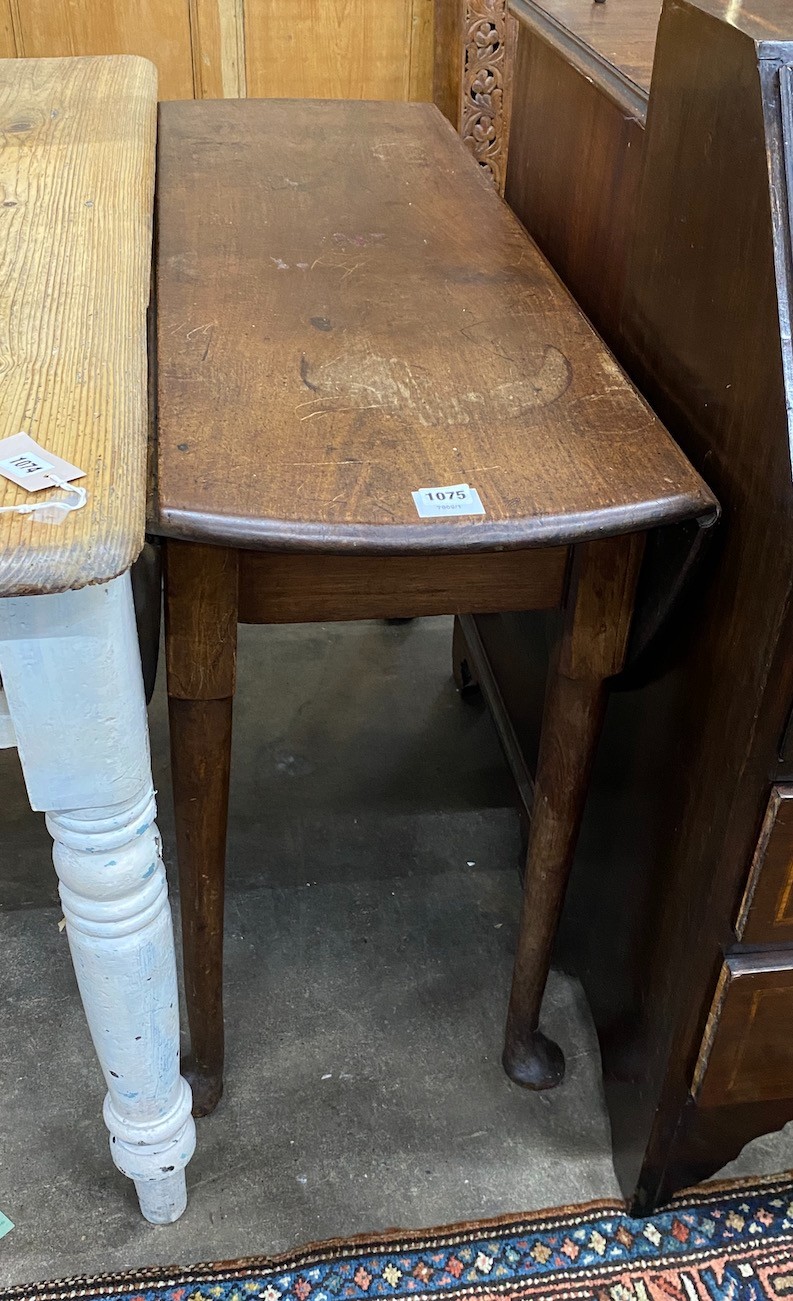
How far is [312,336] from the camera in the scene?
0.93 meters

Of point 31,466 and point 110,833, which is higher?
point 31,466

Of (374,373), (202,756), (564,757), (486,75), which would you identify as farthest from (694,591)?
(486,75)

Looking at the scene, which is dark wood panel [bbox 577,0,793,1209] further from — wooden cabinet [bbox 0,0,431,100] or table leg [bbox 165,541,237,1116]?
wooden cabinet [bbox 0,0,431,100]

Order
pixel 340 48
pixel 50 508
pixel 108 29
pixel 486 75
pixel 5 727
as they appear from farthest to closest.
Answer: pixel 340 48 < pixel 108 29 < pixel 486 75 < pixel 5 727 < pixel 50 508

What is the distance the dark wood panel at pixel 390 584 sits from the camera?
83cm

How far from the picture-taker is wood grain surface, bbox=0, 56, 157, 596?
23.7 inches

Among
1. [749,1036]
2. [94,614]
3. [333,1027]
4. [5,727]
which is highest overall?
[94,614]

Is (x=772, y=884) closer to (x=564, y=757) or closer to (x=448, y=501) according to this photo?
(x=564, y=757)

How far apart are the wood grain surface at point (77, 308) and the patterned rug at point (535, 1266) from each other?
2.44 feet

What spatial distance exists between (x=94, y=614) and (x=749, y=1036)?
0.62 metres

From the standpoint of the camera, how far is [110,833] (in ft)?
2.51

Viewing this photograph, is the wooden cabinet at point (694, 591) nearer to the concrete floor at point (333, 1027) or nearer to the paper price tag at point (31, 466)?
the concrete floor at point (333, 1027)

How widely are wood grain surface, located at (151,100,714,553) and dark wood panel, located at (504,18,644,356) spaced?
0.06 metres

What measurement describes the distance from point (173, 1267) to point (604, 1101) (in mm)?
472
